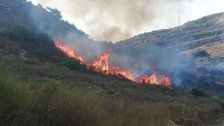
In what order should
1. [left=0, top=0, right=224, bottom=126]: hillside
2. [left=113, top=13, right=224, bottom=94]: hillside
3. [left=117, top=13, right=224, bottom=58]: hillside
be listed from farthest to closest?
1. [left=117, top=13, right=224, bottom=58]: hillside
2. [left=113, top=13, right=224, bottom=94]: hillside
3. [left=0, top=0, right=224, bottom=126]: hillside

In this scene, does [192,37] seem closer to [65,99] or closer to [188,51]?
[188,51]

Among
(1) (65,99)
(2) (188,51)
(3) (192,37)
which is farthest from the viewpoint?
(3) (192,37)

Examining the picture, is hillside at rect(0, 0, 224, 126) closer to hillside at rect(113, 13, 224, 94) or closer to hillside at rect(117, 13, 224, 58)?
hillside at rect(113, 13, 224, 94)

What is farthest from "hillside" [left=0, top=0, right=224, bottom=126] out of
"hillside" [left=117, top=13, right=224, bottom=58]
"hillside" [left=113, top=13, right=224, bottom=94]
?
"hillside" [left=117, top=13, right=224, bottom=58]

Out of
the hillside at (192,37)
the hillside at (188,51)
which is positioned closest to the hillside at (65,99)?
the hillside at (188,51)

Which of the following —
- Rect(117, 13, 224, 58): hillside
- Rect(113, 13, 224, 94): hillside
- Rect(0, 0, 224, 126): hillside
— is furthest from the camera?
Rect(117, 13, 224, 58): hillside

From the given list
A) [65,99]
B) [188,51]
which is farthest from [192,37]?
[65,99]

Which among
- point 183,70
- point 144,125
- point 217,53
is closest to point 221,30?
point 217,53

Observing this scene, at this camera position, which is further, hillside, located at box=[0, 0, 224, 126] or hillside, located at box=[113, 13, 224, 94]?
hillside, located at box=[113, 13, 224, 94]

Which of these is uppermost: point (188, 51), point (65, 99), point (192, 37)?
point (192, 37)

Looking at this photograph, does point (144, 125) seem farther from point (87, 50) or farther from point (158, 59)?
point (158, 59)

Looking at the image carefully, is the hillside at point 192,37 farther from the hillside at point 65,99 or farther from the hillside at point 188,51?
the hillside at point 65,99

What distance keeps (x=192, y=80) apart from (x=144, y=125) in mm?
87099

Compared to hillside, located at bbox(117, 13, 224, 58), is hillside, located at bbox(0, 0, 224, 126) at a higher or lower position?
lower
